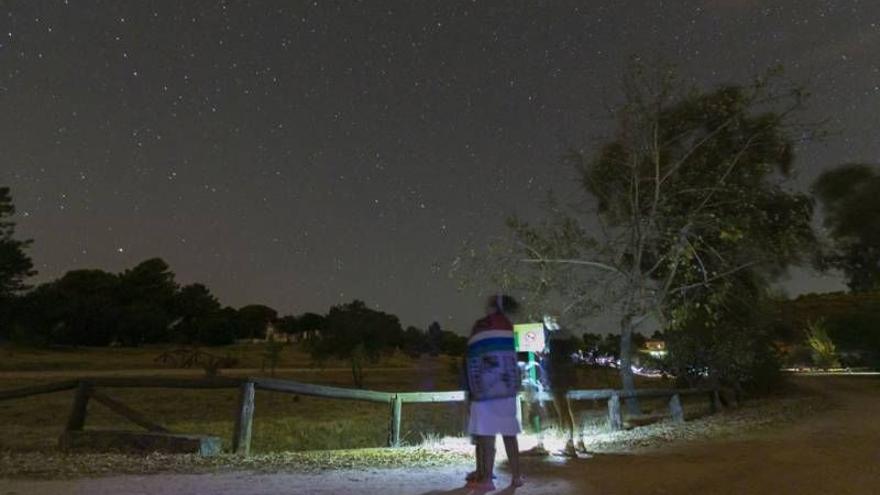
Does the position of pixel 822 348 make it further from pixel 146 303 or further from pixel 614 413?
pixel 146 303

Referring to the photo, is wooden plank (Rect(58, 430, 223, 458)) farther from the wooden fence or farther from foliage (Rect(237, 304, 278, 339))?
foliage (Rect(237, 304, 278, 339))

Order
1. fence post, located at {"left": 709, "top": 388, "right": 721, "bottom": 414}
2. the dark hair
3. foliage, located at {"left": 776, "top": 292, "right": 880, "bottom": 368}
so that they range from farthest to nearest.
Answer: foliage, located at {"left": 776, "top": 292, "right": 880, "bottom": 368}, fence post, located at {"left": 709, "top": 388, "right": 721, "bottom": 414}, the dark hair

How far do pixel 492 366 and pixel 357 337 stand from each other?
140ft

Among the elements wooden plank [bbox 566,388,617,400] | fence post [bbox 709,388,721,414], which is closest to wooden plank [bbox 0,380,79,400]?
wooden plank [bbox 566,388,617,400]

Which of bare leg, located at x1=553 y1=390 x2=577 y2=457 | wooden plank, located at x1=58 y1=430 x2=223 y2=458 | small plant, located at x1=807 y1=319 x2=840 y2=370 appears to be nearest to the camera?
wooden plank, located at x1=58 y1=430 x2=223 y2=458

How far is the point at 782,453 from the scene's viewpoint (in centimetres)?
1035

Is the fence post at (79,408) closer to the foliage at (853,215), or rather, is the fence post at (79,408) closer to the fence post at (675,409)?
the fence post at (675,409)

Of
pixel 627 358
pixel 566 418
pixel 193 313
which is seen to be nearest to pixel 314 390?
pixel 566 418

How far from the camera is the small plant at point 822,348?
4725 centimetres

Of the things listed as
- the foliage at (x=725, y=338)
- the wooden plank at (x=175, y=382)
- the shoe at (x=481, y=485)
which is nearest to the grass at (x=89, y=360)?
the foliage at (x=725, y=338)

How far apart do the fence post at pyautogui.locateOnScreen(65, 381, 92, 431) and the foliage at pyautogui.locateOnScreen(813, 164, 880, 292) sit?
901 inches

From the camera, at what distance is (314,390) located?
37.3 feet

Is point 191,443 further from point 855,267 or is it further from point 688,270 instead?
point 855,267

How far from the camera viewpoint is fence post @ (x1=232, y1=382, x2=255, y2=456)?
1032cm
